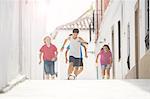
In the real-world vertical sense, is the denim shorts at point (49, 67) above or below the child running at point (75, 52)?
below

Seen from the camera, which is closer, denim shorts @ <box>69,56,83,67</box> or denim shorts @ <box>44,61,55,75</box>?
denim shorts @ <box>44,61,55,75</box>

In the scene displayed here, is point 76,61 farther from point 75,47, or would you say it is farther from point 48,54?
point 48,54

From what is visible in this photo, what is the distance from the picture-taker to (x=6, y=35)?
79.1 inches

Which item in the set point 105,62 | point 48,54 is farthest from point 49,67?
point 105,62

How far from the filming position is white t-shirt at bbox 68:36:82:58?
664cm

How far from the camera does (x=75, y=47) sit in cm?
663

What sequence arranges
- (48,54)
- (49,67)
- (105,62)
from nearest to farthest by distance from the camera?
(48,54) < (49,67) < (105,62)

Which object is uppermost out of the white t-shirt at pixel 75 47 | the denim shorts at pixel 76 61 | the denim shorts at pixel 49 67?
the white t-shirt at pixel 75 47

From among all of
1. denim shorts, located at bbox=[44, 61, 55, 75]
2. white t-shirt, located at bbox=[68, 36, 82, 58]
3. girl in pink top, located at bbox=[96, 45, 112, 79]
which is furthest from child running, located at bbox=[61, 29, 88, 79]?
girl in pink top, located at bbox=[96, 45, 112, 79]

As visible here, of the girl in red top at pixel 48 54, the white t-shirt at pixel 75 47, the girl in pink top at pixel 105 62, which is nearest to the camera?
the girl in red top at pixel 48 54

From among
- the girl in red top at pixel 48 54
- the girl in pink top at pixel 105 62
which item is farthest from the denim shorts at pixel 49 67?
the girl in pink top at pixel 105 62

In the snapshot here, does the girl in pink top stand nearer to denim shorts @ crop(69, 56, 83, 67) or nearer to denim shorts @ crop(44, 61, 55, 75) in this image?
denim shorts @ crop(69, 56, 83, 67)

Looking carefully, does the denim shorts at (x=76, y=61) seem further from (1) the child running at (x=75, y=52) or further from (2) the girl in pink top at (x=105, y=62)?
(2) the girl in pink top at (x=105, y=62)

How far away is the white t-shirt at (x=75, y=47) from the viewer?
21.8ft
